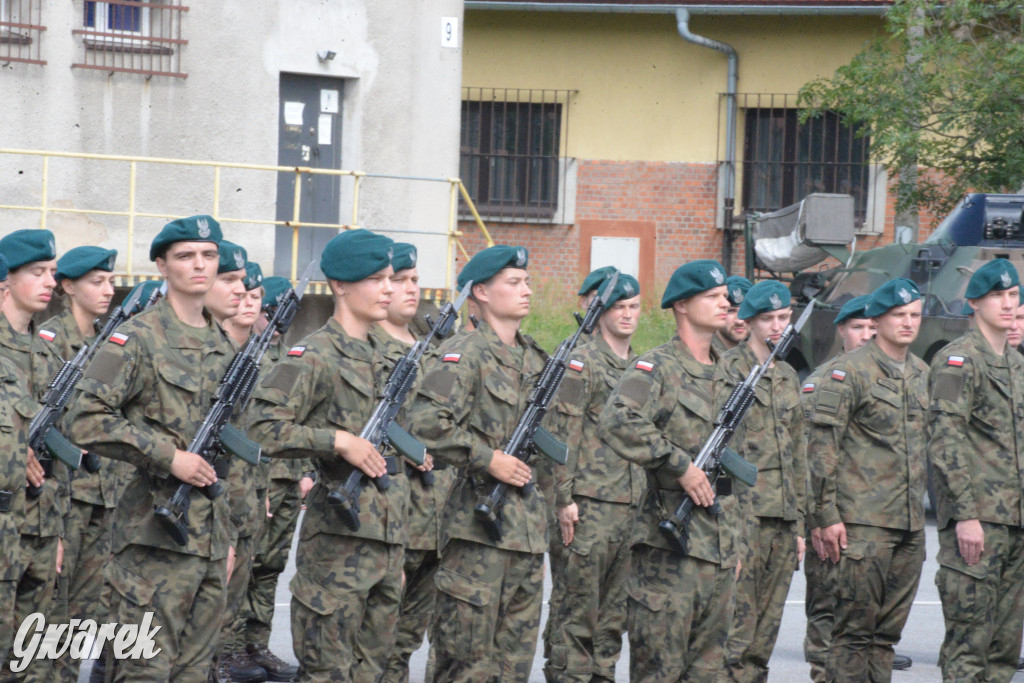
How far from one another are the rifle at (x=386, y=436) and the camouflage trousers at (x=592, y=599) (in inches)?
74.0

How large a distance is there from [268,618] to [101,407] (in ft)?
8.95

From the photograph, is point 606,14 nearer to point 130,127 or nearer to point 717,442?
point 130,127

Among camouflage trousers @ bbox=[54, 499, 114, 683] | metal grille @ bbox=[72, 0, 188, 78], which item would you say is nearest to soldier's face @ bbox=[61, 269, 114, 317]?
camouflage trousers @ bbox=[54, 499, 114, 683]

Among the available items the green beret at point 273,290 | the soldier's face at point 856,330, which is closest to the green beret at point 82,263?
the green beret at point 273,290

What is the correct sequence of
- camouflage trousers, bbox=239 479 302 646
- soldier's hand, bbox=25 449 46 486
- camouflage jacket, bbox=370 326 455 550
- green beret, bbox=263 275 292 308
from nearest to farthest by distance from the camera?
soldier's hand, bbox=25 449 46 486 → camouflage jacket, bbox=370 326 455 550 → camouflage trousers, bbox=239 479 302 646 → green beret, bbox=263 275 292 308

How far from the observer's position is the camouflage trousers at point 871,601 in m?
6.92

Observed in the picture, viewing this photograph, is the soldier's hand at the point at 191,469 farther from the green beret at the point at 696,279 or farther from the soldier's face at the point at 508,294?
the green beret at the point at 696,279

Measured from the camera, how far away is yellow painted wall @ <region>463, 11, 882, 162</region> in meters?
22.2

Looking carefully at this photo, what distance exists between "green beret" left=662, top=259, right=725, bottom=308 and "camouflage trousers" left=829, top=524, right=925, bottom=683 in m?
1.62

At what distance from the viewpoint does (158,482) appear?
5391 mm

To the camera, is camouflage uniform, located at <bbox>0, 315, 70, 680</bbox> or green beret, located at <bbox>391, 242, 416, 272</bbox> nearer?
camouflage uniform, located at <bbox>0, 315, 70, 680</bbox>

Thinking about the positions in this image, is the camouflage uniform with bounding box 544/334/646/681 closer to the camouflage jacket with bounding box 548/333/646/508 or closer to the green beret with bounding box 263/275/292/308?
the camouflage jacket with bounding box 548/333/646/508

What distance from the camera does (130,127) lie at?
52.9 ft

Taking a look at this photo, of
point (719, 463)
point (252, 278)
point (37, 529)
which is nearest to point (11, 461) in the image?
point (37, 529)
